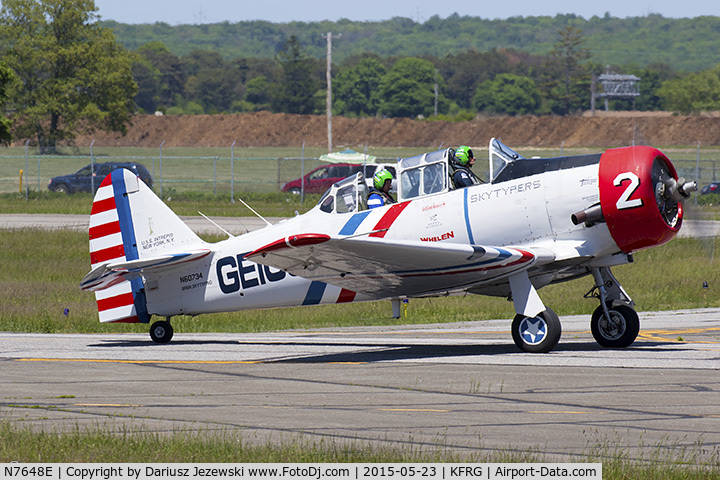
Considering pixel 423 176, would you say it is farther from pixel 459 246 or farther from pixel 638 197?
pixel 638 197

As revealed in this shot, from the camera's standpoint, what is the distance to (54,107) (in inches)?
3214

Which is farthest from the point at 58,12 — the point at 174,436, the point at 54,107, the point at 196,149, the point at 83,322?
the point at 174,436

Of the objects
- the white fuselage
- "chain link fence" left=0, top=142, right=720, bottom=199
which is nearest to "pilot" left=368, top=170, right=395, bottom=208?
the white fuselage

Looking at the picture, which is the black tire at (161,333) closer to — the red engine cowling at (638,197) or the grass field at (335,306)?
the grass field at (335,306)

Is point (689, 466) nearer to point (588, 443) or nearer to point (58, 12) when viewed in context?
point (588, 443)

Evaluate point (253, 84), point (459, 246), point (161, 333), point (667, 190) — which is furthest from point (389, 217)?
point (253, 84)

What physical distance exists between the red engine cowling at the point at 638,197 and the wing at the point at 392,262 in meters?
0.97

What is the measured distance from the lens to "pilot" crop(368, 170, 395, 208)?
1430 centimetres

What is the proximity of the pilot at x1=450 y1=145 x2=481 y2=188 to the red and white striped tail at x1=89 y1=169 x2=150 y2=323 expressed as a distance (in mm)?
5328

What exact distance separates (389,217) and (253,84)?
163 meters

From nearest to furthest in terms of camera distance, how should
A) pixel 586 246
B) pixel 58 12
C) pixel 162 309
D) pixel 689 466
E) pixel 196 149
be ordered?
pixel 689 466 → pixel 586 246 → pixel 162 309 → pixel 58 12 → pixel 196 149

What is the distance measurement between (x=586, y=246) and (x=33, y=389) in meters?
6.88

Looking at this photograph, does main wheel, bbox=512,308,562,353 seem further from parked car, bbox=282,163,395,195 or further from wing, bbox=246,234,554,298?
parked car, bbox=282,163,395,195

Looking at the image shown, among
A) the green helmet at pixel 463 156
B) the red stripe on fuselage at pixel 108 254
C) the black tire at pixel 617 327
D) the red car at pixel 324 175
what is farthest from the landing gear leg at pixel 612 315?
the red car at pixel 324 175
